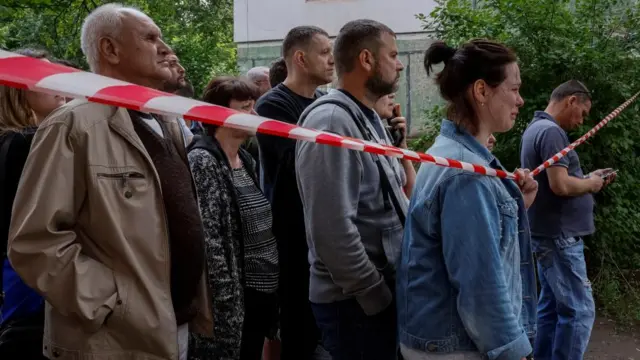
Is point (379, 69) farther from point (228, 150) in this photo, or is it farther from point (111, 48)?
point (111, 48)

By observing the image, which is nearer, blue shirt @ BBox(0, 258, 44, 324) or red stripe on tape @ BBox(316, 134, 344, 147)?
red stripe on tape @ BBox(316, 134, 344, 147)

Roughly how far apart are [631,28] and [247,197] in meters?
5.39

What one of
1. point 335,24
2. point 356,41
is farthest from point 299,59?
point 335,24

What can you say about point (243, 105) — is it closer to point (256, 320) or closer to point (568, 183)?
point (256, 320)

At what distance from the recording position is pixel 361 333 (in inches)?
117

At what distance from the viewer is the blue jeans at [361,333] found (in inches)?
117

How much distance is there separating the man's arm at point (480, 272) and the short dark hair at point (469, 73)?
0.41 m

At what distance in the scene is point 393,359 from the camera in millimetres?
3004

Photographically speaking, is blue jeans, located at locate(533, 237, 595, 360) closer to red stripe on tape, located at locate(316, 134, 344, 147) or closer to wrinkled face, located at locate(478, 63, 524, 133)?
wrinkled face, located at locate(478, 63, 524, 133)

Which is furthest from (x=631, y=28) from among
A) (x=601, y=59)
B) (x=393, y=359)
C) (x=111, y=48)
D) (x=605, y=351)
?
(x=111, y=48)

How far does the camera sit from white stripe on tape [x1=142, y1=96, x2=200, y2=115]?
1.72 metres

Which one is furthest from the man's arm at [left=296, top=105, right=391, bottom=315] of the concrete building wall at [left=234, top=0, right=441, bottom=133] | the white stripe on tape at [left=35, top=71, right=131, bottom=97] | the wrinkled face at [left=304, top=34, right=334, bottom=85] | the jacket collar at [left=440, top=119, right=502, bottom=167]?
the concrete building wall at [left=234, top=0, right=441, bottom=133]

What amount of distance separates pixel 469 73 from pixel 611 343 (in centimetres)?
449

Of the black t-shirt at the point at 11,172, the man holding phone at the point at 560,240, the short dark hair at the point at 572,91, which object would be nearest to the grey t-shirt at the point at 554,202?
the man holding phone at the point at 560,240
